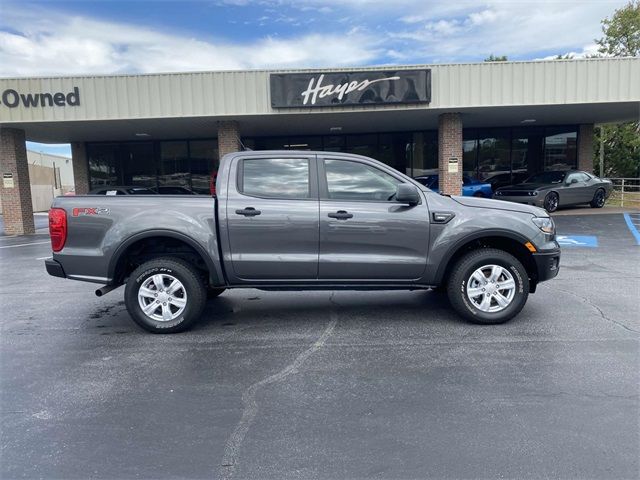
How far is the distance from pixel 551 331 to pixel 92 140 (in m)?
21.6

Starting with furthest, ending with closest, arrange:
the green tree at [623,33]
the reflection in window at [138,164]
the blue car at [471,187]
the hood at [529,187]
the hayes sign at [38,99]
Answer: the green tree at [623,33], the reflection in window at [138,164], the blue car at [471,187], the hood at [529,187], the hayes sign at [38,99]

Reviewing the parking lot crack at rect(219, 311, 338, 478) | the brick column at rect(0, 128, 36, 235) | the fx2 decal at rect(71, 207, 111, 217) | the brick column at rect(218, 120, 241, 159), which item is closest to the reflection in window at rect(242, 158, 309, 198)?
the fx2 decal at rect(71, 207, 111, 217)

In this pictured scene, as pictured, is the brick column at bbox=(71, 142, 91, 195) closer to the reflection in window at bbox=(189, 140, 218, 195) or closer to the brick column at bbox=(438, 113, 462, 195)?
the reflection in window at bbox=(189, 140, 218, 195)

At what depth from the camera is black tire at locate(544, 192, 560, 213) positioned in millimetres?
17250

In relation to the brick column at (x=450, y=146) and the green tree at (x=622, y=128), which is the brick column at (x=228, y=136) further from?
the green tree at (x=622, y=128)

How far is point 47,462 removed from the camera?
9.34ft

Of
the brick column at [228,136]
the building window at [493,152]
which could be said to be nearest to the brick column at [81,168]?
the brick column at [228,136]

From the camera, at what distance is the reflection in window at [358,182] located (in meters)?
5.20

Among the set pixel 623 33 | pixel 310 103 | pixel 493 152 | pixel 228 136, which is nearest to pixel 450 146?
pixel 310 103

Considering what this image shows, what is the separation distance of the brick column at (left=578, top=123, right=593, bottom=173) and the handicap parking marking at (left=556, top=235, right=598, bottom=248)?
10484 mm

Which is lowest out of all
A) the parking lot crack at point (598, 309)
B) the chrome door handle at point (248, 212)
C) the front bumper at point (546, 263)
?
the parking lot crack at point (598, 309)

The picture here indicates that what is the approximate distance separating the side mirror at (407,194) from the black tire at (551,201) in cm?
1405

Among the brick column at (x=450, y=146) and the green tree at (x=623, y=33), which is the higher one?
the green tree at (x=623, y=33)

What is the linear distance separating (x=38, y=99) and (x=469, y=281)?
48.6ft
